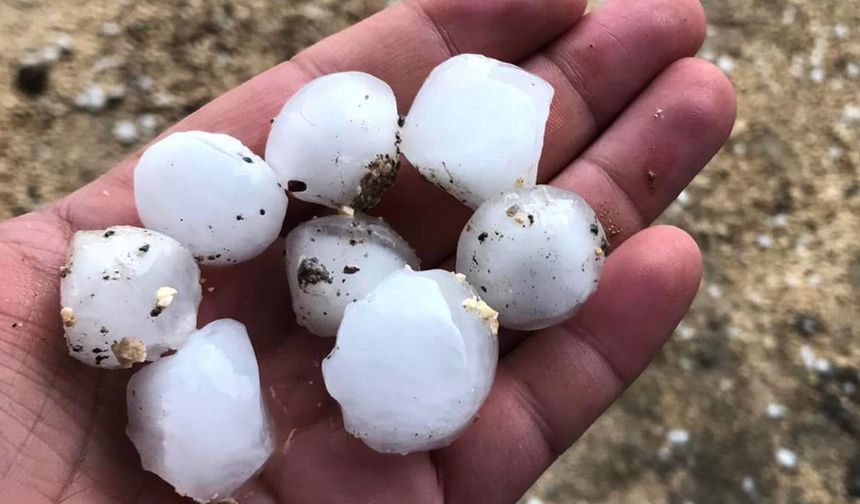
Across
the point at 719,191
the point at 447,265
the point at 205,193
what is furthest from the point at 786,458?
the point at 205,193

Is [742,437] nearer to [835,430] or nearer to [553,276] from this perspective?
[835,430]

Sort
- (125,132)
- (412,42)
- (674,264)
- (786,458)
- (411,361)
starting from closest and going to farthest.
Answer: (411,361) < (674,264) < (412,42) < (786,458) < (125,132)

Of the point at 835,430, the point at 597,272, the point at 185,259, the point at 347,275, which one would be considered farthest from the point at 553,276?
the point at 835,430

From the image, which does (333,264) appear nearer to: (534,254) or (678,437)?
(534,254)

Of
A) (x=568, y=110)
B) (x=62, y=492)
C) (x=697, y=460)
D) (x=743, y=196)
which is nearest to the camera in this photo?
(x=62, y=492)

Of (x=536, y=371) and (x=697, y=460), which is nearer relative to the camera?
(x=536, y=371)

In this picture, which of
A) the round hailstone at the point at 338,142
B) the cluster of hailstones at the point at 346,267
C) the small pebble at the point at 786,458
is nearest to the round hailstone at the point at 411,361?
the cluster of hailstones at the point at 346,267

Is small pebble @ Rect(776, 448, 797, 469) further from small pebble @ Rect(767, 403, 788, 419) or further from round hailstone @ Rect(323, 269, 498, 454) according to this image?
round hailstone @ Rect(323, 269, 498, 454)
